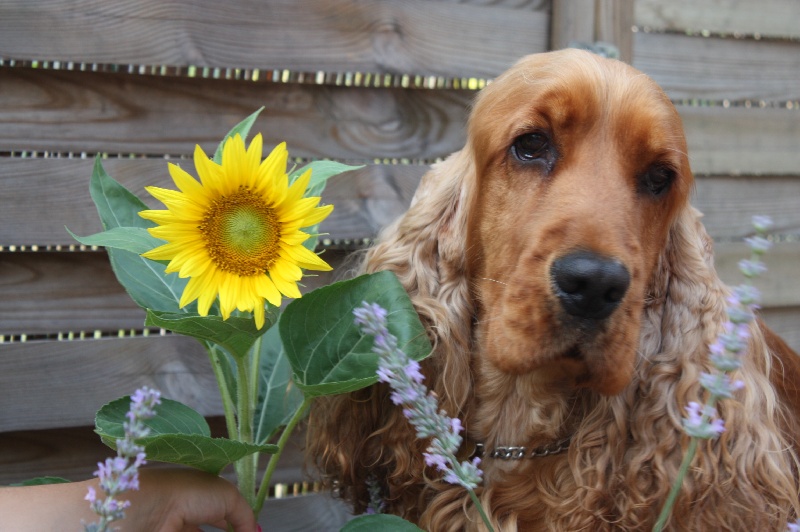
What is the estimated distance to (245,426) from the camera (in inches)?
54.7

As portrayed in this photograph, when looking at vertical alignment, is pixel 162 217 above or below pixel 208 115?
below

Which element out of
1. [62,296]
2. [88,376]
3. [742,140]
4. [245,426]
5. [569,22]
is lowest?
[88,376]

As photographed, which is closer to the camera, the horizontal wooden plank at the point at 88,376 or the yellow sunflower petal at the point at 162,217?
the yellow sunflower petal at the point at 162,217

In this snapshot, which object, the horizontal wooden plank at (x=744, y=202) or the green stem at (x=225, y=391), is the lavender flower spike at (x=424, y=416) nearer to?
the green stem at (x=225, y=391)

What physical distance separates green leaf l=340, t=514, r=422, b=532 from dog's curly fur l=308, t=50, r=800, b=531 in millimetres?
320

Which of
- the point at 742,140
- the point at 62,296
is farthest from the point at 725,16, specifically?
the point at 62,296

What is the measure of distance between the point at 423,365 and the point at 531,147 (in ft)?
1.59

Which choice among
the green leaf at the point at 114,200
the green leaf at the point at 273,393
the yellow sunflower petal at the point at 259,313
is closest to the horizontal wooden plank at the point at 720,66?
the green leaf at the point at 273,393

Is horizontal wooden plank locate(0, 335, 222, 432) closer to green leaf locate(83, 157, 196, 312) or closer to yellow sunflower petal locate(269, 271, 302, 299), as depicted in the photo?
green leaf locate(83, 157, 196, 312)

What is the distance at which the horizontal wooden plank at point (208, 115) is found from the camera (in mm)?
1973

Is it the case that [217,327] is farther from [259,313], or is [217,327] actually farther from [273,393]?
[273,393]

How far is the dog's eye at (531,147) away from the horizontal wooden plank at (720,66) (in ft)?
3.98

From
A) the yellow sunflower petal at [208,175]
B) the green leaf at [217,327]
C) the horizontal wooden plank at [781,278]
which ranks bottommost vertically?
the horizontal wooden plank at [781,278]

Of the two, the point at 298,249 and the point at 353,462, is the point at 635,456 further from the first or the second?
→ the point at 298,249
